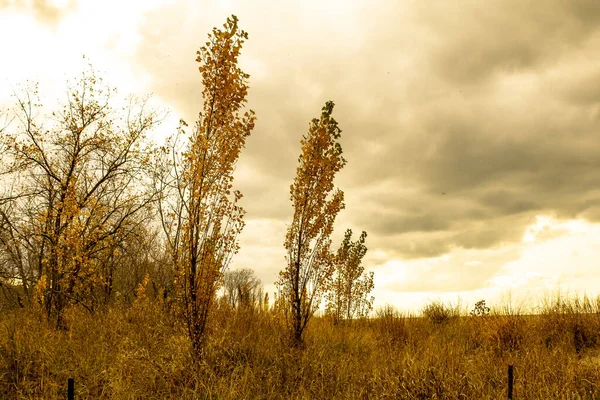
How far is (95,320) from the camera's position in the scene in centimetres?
1005

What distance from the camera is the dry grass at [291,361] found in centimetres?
620

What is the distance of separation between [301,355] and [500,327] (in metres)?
4.89

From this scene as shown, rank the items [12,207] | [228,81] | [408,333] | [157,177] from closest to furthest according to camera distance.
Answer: [228,81]
[408,333]
[157,177]
[12,207]

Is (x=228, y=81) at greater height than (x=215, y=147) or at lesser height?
greater

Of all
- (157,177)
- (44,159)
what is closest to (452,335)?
(157,177)

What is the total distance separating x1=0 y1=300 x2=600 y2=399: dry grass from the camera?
20.3ft

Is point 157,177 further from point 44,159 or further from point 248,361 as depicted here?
point 248,361

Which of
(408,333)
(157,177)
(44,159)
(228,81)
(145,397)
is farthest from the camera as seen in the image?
(157,177)

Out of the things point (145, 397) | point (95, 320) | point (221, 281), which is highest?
point (221, 281)

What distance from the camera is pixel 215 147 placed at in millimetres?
7230

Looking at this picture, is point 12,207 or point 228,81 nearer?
point 228,81

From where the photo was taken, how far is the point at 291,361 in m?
7.29

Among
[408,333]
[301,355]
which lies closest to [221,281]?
[301,355]

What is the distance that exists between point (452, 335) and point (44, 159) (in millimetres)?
12107
